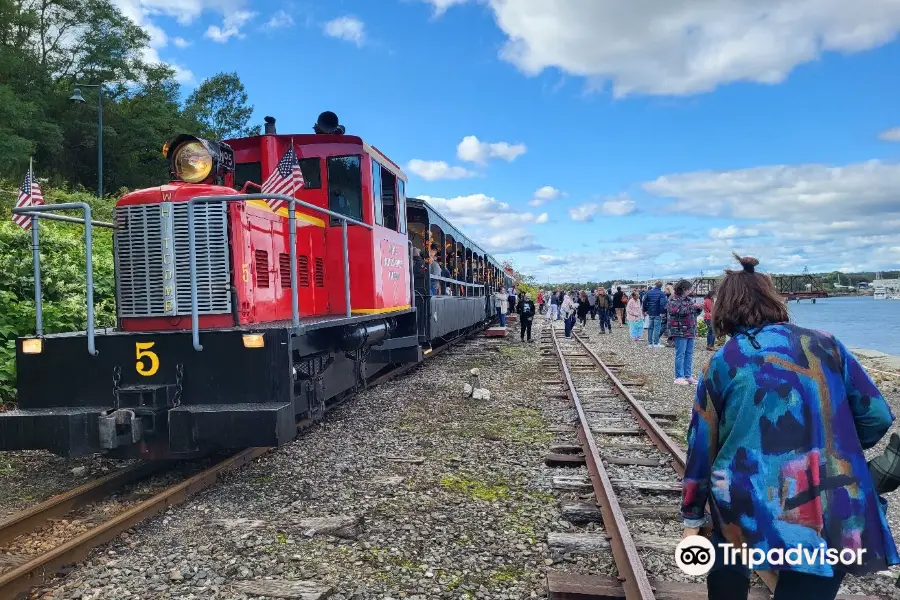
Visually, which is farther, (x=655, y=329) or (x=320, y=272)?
(x=655, y=329)

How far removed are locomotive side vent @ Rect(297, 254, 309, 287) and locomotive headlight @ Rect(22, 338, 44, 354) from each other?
2166 mm

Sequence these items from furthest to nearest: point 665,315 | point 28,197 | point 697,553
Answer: point 665,315, point 28,197, point 697,553

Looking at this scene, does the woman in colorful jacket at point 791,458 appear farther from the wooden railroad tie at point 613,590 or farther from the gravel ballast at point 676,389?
the gravel ballast at point 676,389

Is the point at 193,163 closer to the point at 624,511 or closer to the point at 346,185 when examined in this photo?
the point at 346,185

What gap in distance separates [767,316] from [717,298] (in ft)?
0.54

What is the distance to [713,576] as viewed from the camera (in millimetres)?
1897

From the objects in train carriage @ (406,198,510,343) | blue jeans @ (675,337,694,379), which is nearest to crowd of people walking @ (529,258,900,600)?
train carriage @ (406,198,510,343)

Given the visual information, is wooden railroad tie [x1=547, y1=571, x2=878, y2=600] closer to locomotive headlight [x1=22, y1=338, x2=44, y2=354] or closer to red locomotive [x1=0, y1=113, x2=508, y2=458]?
red locomotive [x1=0, y1=113, x2=508, y2=458]

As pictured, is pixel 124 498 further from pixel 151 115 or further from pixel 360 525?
pixel 151 115

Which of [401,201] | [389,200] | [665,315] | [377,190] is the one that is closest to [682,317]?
[401,201]

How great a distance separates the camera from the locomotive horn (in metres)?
7.02

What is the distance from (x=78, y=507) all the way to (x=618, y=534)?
3.55 meters

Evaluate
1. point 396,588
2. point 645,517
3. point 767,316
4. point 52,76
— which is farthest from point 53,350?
point 52,76

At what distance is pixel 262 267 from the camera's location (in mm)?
5129
